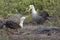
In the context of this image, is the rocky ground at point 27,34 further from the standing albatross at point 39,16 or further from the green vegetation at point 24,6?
the green vegetation at point 24,6

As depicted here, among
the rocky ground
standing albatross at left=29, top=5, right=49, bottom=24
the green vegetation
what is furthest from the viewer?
the green vegetation

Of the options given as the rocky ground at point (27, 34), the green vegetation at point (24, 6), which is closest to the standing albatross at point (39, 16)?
the green vegetation at point (24, 6)

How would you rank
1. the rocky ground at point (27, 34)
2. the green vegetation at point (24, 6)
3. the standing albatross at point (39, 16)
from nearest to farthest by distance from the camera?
the rocky ground at point (27, 34)
the standing albatross at point (39, 16)
the green vegetation at point (24, 6)

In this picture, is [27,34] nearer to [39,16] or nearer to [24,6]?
[39,16]

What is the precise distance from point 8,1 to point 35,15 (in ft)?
8.99

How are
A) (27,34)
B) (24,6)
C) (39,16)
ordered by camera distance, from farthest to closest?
(24,6) → (39,16) → (27,34)

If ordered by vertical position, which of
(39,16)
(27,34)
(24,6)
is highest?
(24,6)

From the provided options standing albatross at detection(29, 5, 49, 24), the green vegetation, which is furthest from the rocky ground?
the green vegetation

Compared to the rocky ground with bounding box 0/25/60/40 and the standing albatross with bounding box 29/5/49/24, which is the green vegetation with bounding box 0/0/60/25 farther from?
the rocky ground with bounding box 0/25/60/40

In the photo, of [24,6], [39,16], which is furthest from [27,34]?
[24,6]

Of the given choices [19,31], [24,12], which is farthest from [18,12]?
[19,31]

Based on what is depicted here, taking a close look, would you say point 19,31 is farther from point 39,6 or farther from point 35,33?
point 39,6

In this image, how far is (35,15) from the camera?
1196 cm

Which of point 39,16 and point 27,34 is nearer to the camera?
point 27,34
